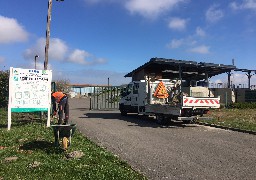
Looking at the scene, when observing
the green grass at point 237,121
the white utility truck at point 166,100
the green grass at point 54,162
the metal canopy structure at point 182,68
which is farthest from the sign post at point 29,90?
the metal canopy structure at point 182,68

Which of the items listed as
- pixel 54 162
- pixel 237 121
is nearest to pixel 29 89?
pixel 54 162

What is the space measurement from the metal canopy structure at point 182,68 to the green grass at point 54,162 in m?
17.4

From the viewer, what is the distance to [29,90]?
1460cm

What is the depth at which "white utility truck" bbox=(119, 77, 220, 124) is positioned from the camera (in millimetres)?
16453

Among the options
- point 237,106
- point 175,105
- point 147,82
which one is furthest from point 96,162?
point 237,106

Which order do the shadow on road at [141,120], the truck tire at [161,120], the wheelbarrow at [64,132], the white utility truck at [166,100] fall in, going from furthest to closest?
the truck tire at [161,120] < the shadow on road at [141,120] < the white utility truck at [166,100] < the wheelbarrow at [64,132]

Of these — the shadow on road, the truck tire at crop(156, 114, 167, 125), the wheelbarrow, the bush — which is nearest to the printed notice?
the shadow on road

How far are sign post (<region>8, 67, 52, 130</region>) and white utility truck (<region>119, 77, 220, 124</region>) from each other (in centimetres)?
614

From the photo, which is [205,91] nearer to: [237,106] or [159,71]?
[237,106]

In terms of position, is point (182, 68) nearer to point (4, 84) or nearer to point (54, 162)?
point (4, 84)

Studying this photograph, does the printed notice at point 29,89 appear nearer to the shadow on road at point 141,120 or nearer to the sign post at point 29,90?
the sign post at point 29,90

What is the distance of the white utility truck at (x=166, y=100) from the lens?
16.5m

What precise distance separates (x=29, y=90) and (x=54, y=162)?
748cm

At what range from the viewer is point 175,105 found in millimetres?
16562
